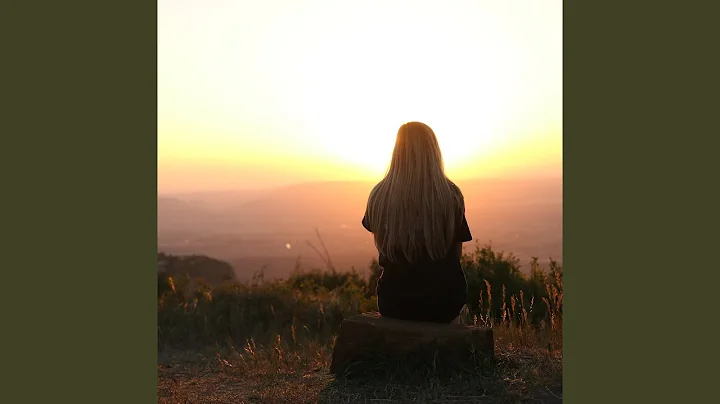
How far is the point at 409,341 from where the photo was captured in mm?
5430

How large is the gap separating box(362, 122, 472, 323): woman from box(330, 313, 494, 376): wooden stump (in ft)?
0.75

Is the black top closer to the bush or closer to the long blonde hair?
the long blonde hair

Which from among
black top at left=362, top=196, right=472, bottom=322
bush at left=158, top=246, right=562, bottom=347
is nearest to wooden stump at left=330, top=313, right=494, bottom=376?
black top at left=362, top=196, right=472, bottom=322

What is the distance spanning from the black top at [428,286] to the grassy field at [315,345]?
527 millimetres

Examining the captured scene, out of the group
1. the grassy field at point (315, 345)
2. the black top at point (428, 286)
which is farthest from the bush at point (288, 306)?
the black top at point (428, 286)

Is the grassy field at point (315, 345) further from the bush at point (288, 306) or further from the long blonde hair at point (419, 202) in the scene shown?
the long blonde hair at point (419, 202)

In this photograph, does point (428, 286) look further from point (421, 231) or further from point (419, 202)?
point (419, 202)

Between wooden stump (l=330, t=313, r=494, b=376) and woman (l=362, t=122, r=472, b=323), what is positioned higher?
woman (l=362, t=122, r=472, b=323)

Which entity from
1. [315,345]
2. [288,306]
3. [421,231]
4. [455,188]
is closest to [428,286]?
[421,231]

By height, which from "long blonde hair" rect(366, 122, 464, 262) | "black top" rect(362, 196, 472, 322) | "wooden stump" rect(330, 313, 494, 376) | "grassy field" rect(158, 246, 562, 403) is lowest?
"grassy field" rect(158, 246, 562, 403)

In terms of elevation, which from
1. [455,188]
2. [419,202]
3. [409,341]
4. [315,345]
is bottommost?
[315,345]

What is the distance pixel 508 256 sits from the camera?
956cm

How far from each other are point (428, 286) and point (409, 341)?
1.66 ft

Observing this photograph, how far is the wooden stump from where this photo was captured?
5398mm
